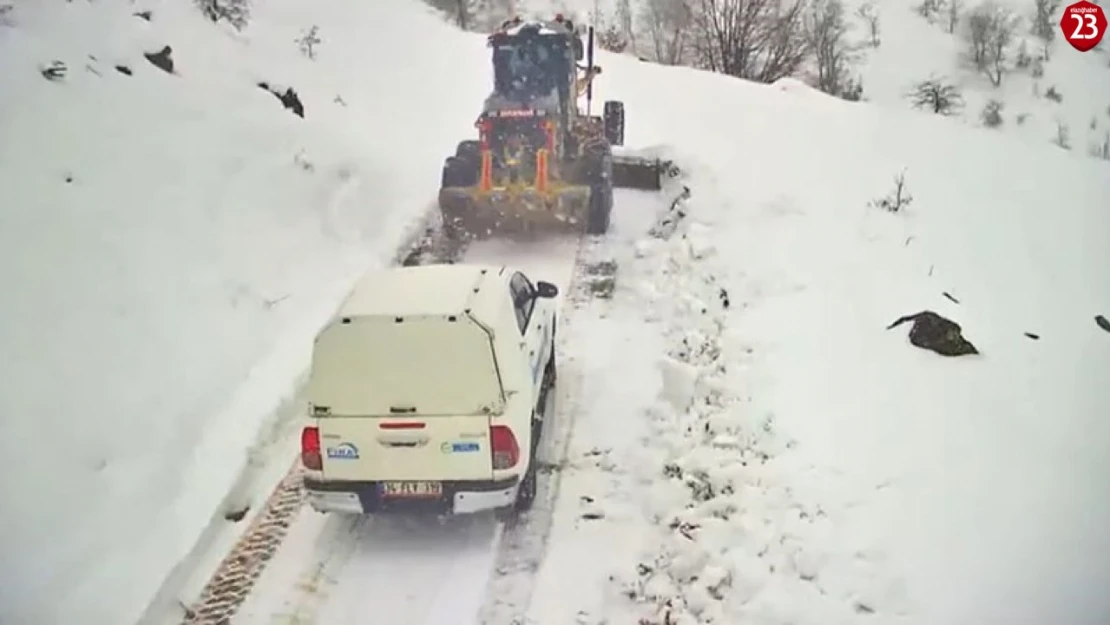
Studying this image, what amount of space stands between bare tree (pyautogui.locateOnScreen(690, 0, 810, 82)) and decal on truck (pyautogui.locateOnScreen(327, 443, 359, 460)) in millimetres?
Result: 20767

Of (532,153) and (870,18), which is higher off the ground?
(870,18)

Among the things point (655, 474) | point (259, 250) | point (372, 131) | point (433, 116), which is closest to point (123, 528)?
point (655, 474)

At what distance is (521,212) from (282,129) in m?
4.47

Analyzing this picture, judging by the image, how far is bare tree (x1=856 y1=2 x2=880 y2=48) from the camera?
14.0 meters

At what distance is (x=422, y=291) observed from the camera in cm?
901

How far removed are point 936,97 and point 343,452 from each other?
11.2 m

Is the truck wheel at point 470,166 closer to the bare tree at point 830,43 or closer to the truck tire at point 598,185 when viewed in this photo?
the truck tire at point 598,185

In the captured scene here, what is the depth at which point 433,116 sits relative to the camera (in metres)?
21.8

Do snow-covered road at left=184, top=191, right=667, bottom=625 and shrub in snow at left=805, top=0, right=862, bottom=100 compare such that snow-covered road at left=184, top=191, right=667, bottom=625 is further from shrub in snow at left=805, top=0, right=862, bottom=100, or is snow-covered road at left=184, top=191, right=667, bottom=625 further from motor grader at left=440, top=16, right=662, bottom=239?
shrub in snow at left=805, top=0, right=862, bottom=100

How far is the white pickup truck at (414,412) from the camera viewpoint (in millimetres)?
8367

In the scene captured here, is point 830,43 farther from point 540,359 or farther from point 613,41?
point 540,359

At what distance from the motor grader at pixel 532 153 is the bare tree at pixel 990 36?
5.10m

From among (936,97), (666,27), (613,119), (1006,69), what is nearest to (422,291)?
(1006,69)
